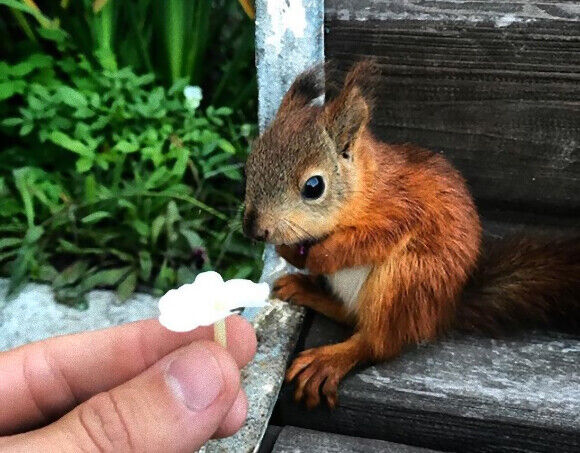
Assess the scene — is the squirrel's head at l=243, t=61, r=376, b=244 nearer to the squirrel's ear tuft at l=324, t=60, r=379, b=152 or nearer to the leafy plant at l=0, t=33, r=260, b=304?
the squirrel's ear tuft at l=324, t=60, r=379, b=152

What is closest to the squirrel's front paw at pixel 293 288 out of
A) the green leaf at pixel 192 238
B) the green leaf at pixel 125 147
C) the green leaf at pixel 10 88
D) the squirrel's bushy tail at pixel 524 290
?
the squirrel's bushy tail at pixel 524 290

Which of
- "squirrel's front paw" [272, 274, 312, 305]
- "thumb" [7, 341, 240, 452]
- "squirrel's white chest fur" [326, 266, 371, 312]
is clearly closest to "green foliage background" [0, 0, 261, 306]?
"squirrel's front paw" [272, 274, 312, 305]

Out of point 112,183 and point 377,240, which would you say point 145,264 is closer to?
point 112,183

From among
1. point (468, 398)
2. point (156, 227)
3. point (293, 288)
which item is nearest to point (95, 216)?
point (156, 227)

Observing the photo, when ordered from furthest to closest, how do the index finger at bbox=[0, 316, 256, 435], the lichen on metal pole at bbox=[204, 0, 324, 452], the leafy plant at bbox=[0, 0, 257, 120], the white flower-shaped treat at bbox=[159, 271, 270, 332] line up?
the leafy plant at bbox=[0, 0, 257, 120], the lichen on metal pole at bbox=[204, 0, 324, 452], the index finger at bbox=[0, 316, 256, 435], the white flower-shaped treat at bbox=[159, 271, 270, 332]

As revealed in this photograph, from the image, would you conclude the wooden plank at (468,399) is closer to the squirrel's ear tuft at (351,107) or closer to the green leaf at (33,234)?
the squirrel's ear tuft at (351,107)
